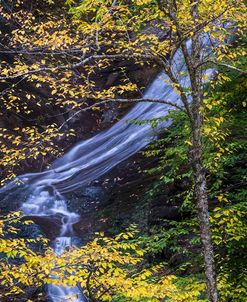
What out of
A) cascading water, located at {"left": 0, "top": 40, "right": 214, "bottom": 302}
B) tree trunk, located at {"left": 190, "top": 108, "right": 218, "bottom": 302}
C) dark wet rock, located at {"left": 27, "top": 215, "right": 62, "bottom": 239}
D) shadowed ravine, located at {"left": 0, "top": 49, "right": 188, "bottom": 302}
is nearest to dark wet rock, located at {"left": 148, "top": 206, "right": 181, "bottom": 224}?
shadowed ravine, located at {"left": 0, "top": 49, "right": 188, "bottom": 302}

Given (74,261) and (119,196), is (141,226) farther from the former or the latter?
(74,261)

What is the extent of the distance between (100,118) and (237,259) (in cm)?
1416

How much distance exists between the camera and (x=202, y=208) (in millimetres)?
4648

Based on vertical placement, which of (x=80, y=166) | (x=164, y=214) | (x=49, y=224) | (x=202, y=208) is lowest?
(x=164, y=214)

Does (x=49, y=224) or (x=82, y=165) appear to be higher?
(x=82, y=165)

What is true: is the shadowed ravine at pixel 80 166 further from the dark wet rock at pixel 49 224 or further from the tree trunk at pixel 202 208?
the tree trunk at pixel 202 208

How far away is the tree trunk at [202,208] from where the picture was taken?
4531mm

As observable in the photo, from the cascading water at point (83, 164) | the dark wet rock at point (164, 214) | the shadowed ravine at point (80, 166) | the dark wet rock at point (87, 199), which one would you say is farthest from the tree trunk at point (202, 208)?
the dark wet rock at point (87, 199)

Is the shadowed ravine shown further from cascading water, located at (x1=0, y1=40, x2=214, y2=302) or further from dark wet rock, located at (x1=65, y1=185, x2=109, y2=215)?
dark wet rock, located at (x1=65, y1=185, x2=109, y2=215)

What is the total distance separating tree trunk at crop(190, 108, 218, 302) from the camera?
4.53 meters

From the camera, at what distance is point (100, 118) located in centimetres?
1903

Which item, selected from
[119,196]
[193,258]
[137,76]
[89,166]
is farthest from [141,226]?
[137,76]

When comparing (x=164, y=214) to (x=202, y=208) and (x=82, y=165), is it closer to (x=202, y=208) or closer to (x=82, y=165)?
(x=202, y=208)

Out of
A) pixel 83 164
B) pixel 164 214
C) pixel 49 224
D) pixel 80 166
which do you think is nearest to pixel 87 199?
pixel 49 224
